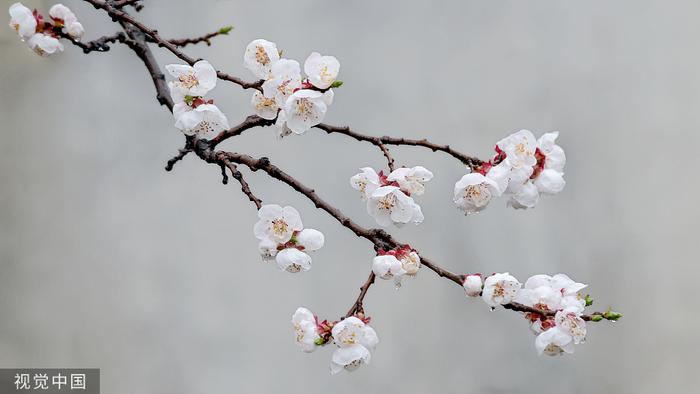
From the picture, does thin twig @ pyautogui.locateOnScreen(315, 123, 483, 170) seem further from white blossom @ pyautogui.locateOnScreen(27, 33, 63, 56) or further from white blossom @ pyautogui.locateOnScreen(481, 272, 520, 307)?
white blossom @ pyautogui.locateOnScreen(27, 33, 63, 56)

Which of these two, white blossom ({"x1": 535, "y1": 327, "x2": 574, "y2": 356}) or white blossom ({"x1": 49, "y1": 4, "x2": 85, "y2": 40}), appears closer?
white blossom ({"x1": 535, "y1": 327, "x2": 574, "y2": 356})

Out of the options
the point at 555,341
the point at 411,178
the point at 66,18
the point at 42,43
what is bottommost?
the point at 555,341

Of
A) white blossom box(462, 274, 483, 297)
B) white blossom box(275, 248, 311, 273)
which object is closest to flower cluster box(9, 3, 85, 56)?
white blossom box(275, 248, 311, 273)

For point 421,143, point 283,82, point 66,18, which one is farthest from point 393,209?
point 66,18

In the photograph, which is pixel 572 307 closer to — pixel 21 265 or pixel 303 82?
pixel 303 82

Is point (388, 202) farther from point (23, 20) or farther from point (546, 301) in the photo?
point (23, 20)

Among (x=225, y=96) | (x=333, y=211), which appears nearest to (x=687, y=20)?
(x=225, y=96)
